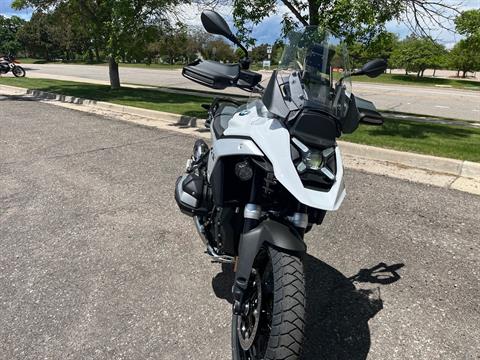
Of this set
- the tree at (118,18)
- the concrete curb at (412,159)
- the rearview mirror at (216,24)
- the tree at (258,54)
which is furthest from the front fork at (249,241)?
the tree at (118,18)

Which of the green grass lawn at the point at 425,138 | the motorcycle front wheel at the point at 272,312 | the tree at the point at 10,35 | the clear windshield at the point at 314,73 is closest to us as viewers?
the motorcycle front wheel at the point at 272,312

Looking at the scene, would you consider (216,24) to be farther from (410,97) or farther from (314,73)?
(410,97)

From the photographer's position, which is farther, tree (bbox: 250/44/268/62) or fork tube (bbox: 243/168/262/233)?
tree (bbox: 250/44/268/62)

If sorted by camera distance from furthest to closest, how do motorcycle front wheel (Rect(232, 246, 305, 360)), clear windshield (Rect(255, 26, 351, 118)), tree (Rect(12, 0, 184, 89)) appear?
tree (Rect(12, 0, 184, 89))
clear windshield (Rect(255, 26, 351, 118))
motorcycle front wheel (Rect(232, 246, 305, 360))

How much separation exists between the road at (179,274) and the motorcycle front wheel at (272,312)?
0.42 metres

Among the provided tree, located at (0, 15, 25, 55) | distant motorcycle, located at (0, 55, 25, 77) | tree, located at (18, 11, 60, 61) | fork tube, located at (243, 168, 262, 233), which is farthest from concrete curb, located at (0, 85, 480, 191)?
tree, located at (0, 15, 25, 55)

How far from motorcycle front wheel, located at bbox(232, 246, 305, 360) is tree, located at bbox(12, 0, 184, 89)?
1163 centimetres

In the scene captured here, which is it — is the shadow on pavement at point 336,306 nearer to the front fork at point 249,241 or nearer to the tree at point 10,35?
the front fork at point 249,241

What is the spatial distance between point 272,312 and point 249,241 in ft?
1.28

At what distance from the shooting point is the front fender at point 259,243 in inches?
84.5

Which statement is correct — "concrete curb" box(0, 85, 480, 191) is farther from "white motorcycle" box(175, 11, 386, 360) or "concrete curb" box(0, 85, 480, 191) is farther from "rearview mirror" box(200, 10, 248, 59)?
"rearview mirror" box(200, 10, 248, 59)

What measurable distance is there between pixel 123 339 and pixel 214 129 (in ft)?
5.39

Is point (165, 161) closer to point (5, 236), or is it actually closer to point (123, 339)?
point (5, 236)

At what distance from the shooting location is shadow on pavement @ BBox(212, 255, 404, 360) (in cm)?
265
